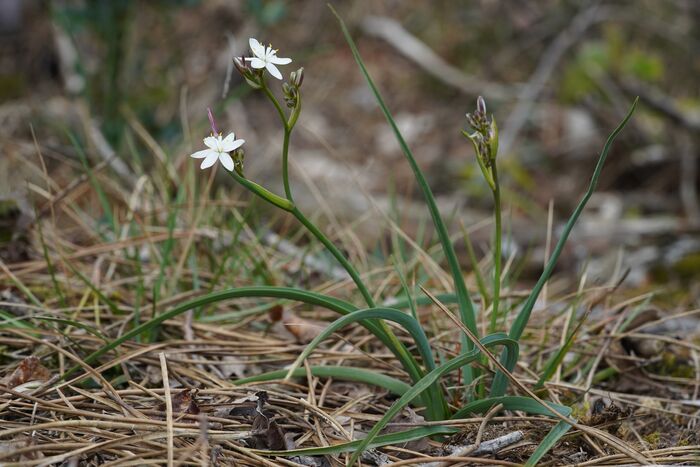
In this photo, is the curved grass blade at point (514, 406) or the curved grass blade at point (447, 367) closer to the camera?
the curved grass blade at point (447, 367)

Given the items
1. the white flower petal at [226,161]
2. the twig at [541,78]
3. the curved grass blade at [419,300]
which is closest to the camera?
the white flower petal at [226,161]

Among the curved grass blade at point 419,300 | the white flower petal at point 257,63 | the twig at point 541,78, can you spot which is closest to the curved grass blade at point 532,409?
the curved grass blade at point 419,300

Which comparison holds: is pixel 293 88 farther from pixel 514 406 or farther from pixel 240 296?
pixel 514 406

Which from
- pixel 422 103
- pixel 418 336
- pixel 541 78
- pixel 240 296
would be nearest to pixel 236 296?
pixel 240 296

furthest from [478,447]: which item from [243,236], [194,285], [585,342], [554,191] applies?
[554,191]

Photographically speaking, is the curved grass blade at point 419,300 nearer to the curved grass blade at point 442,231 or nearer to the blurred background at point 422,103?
the curved grass blade at point 442,231
